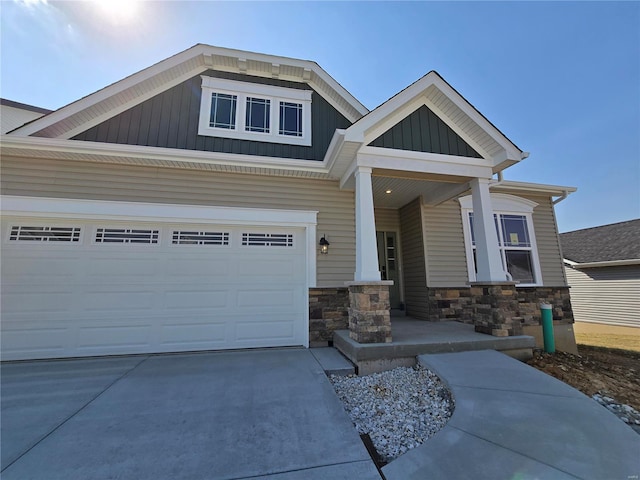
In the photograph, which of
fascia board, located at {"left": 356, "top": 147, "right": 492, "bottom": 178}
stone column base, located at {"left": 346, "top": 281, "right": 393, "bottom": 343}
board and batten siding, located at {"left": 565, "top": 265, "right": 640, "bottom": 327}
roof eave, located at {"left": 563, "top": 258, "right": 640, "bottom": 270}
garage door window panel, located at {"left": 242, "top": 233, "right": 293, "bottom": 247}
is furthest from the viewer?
board and batten siding, located at {"left": 565, "top": 265, "right": 640, "bottom": 327}

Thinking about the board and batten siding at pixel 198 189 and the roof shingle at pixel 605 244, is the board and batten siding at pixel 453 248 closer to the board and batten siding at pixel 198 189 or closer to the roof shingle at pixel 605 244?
the board and batten siding at pixel 198 189

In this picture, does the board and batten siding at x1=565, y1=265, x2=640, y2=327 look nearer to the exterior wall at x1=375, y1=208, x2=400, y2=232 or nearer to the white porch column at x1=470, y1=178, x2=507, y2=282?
the exterior wall at x1=375, y1=208, x2=400, y2=232

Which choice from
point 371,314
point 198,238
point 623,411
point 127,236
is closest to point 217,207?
point 198,238

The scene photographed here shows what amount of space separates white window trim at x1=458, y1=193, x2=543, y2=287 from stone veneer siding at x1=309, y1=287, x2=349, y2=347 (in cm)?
346

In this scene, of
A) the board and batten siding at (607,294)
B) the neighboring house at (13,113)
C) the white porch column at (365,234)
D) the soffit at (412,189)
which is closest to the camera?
the white porch column at (365,234)

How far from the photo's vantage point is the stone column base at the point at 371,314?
156 inches

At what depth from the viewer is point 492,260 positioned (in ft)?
15.7

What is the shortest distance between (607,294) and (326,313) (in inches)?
541

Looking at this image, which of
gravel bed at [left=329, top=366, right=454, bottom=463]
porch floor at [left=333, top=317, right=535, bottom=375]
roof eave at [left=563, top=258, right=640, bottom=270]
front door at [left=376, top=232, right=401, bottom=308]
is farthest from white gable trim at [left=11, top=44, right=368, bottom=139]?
roof eave at [left=563, top=258, right=640, bottom=270]

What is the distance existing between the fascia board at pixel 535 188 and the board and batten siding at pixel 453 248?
0.28 m

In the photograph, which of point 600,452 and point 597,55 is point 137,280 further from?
point 597,55

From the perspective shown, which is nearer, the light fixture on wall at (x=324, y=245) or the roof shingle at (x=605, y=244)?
the light fixture on wall at (x=324, y=245)

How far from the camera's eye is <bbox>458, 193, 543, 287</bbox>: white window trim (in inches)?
262

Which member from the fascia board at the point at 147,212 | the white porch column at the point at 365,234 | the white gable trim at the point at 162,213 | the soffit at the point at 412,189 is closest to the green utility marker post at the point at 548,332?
the soffit at the point at 412,189
